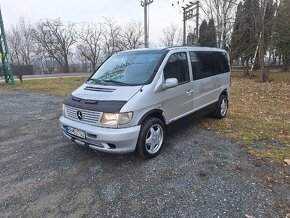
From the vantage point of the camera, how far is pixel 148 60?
168 inches

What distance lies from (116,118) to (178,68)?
1.71 meters

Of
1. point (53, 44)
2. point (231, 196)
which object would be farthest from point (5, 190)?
point (53, 44)

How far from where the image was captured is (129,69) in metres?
4.29

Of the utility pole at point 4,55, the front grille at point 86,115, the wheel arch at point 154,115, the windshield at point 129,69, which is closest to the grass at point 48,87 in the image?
the utility pole at point 4,55

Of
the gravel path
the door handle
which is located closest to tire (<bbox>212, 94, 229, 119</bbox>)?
the gravel path

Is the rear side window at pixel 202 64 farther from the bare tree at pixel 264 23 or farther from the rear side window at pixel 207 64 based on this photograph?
the bare tree at pixel 264 23

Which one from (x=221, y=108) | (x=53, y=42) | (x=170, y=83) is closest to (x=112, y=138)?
(x=170, y=83)

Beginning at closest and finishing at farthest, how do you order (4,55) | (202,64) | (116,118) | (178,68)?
(116,118), (178,68), (202,64), (4,55)

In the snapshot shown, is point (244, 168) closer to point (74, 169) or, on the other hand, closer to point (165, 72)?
point (165, 72)

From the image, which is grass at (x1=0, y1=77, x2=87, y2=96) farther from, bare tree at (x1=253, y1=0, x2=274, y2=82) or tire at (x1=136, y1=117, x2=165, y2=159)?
bare tree at (x1=253, y1=0, x2=274, y2=82)

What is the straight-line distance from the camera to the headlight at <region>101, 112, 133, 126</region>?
3.38 m

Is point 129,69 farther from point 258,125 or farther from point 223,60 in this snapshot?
point 258,125

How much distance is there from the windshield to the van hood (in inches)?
7.8

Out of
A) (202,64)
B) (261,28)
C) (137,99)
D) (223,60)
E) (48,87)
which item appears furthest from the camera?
(261,28)
